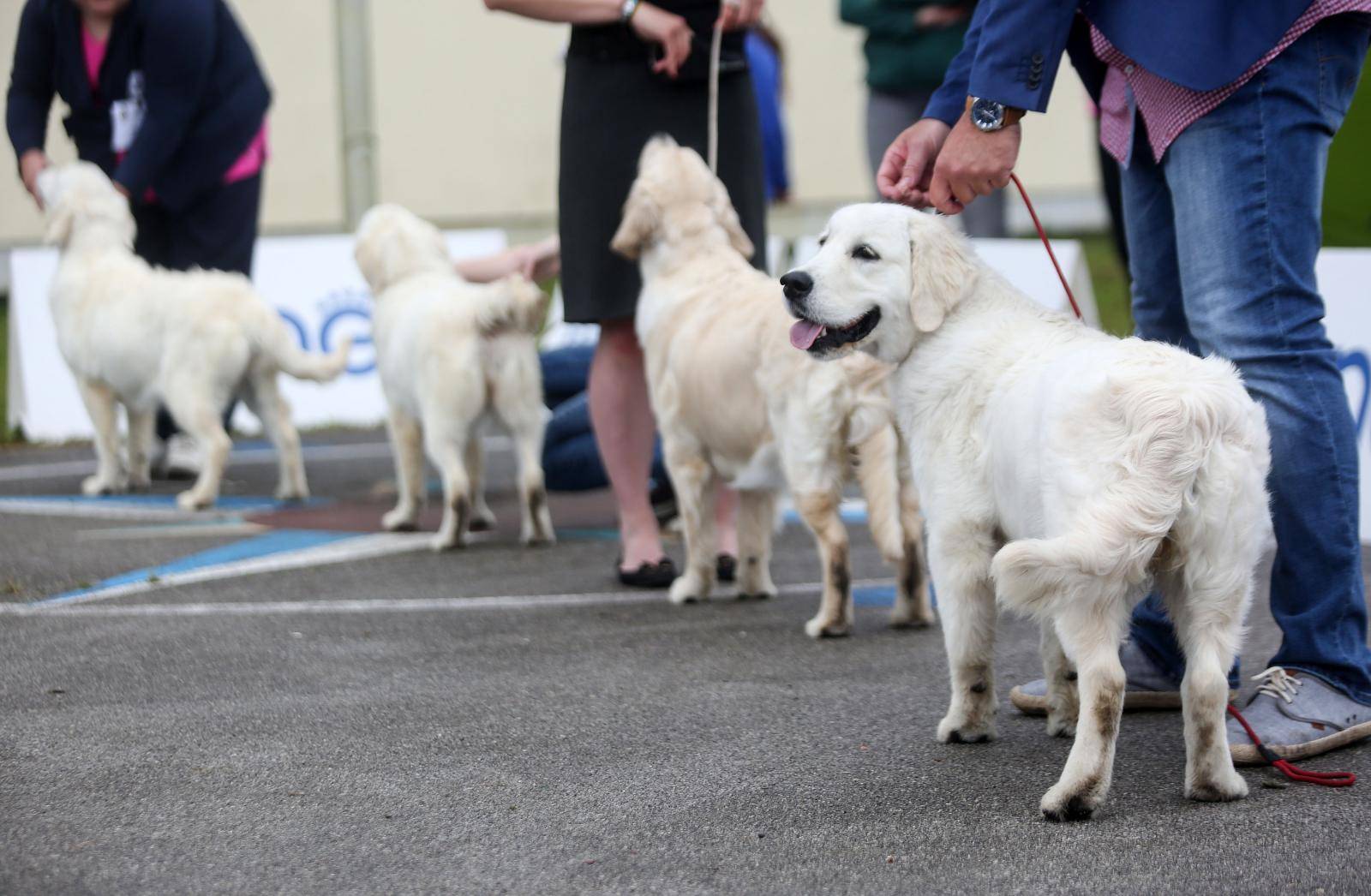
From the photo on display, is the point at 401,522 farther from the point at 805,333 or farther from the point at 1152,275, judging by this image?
the point at 1152,275

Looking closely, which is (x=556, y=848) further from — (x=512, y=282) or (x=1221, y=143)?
(x=512, y=282)

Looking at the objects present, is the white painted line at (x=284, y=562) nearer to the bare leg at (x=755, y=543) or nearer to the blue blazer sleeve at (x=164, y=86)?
the bare leg at (x=755, y=543)

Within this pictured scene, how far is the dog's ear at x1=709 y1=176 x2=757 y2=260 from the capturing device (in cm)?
497

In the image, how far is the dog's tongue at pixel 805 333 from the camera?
10.5 ft

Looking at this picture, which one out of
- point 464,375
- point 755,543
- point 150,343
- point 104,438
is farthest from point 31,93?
point 755,543

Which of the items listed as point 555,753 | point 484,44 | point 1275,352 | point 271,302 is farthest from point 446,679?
point 484,44

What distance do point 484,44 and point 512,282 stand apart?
13.7 meters

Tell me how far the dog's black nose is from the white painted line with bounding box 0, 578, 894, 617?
1803 millimetres

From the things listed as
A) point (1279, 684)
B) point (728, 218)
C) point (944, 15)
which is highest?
point (944, 15)

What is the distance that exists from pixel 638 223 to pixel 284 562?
176 cm

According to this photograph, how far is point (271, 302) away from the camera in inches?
364

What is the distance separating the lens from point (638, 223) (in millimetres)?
4887

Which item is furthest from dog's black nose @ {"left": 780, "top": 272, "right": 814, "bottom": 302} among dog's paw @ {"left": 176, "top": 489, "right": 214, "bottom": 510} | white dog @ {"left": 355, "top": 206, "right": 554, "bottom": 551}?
dog's paw @ {"left": 176, "top": 489, "right": 214, "bottom": 510}

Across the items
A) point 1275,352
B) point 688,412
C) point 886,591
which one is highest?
point 1275,352
